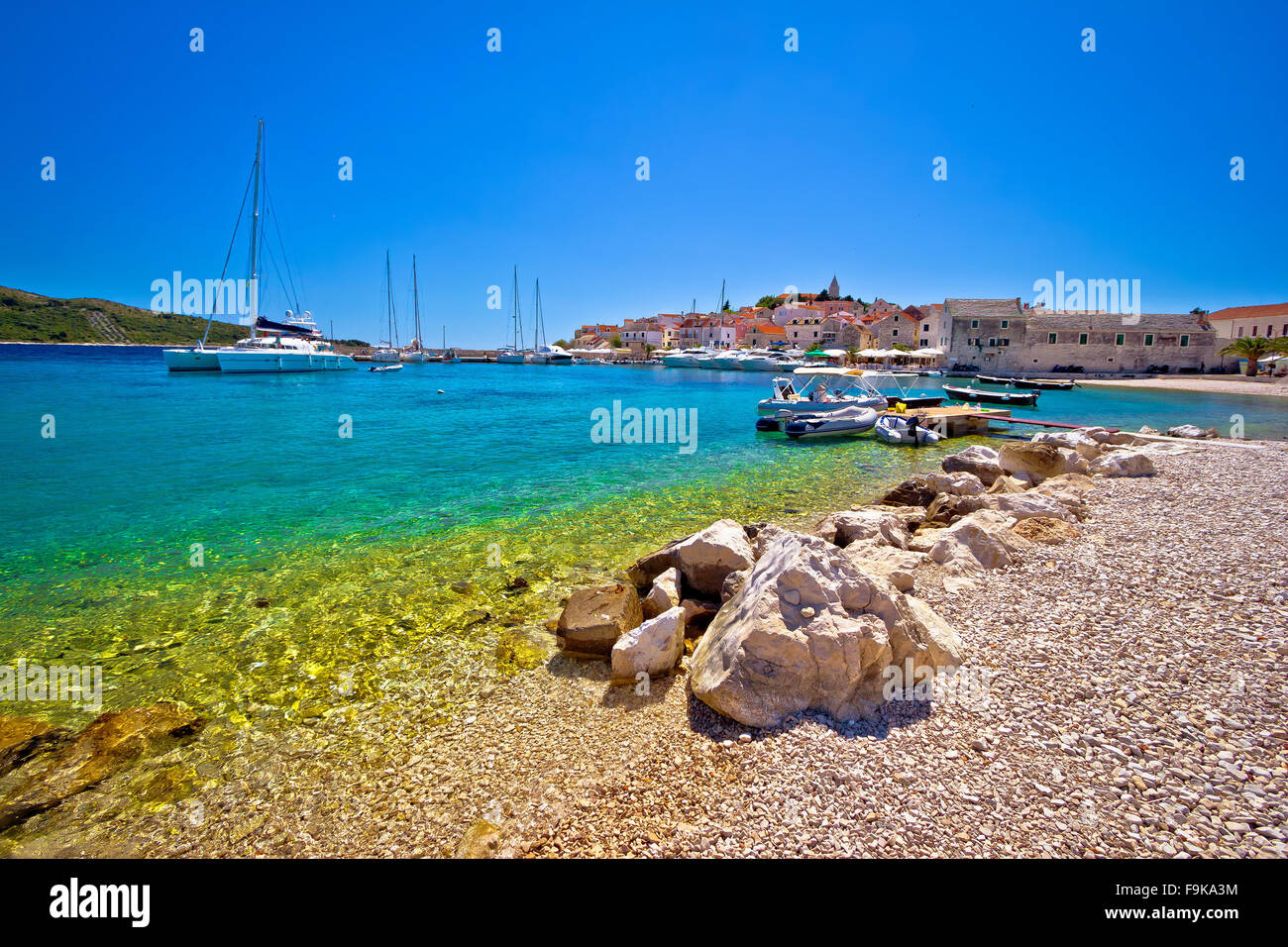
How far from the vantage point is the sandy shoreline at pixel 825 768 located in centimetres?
330

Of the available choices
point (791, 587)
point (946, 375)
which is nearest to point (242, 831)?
point (791, 587)

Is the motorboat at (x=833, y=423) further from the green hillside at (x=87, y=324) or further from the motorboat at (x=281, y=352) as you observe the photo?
the green hillside at (x=87, y=324)

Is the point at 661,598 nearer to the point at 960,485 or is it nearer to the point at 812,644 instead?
the point at 812,644

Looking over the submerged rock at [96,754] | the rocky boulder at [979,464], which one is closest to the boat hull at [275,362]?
the submerged rock at [96,754]

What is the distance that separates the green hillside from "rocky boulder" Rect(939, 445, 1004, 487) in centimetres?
13740

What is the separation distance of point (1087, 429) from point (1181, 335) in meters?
61.2

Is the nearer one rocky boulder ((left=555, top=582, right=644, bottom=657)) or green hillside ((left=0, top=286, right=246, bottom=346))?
rocky boulder ((left=555, top=582, right=644, bottom=657))

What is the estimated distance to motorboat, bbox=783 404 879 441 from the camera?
26.2 metres

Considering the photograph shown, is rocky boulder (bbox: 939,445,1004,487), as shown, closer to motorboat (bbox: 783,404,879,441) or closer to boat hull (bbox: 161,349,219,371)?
motorboat (bbox: 783,404,879,441)

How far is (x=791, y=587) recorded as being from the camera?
5.09 metres

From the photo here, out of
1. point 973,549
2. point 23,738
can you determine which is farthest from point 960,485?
point 23,738

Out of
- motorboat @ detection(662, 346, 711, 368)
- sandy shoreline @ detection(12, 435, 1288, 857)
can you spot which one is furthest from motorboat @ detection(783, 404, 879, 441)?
motorboat @ detection(662, 346, 711, 368)
